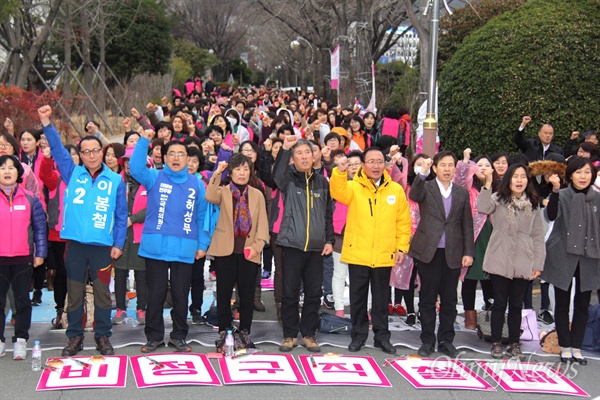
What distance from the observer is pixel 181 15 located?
6191 centimetres

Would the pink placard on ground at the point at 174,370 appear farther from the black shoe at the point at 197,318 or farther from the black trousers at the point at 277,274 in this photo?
the black trousers at the point at 277,274

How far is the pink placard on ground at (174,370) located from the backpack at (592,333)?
12.0ft

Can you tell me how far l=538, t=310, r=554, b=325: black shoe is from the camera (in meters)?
8.21

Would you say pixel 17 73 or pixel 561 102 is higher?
pixel 17 73

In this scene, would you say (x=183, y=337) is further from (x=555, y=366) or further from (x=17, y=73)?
(x=17, y=73)

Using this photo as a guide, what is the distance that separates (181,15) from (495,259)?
58407 mm

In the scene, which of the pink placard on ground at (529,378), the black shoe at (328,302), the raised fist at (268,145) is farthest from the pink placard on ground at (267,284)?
the pink placard on ground at (529,378)

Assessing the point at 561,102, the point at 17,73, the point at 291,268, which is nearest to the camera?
the point at 291,268

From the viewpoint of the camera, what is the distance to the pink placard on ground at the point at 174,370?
6.02 meters

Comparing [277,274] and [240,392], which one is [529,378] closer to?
[240,392]

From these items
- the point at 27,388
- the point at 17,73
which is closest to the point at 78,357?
the point at 27,388

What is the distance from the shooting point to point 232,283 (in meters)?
7.00

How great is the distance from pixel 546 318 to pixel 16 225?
5603mm

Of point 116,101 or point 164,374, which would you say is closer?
point 164,374
